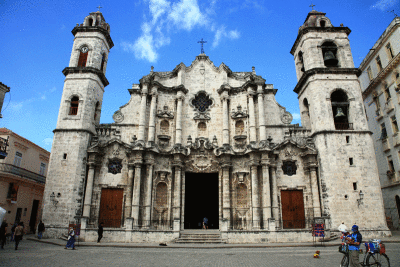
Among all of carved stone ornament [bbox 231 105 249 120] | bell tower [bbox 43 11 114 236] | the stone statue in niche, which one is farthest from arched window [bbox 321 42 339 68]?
bell tower [bbox 43 11 114 236]

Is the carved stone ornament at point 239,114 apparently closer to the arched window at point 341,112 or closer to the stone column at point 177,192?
the stone column at point 177,192

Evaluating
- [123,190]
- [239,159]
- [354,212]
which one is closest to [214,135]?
[239,159]

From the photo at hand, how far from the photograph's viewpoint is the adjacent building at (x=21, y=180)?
72.9 feet

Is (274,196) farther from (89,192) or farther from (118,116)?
(118,116)

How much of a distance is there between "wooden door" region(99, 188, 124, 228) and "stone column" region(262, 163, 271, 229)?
10.6 meters

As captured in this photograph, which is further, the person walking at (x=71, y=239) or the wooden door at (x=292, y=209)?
the wooden door at (x=292, y=209)

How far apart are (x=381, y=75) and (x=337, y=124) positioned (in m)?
9.24

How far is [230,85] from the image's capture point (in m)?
24.3

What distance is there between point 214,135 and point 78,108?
11168 mm

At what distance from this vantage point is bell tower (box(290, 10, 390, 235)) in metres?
18.7

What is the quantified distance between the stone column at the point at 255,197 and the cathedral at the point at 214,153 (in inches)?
2.9

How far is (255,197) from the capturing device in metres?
19.9

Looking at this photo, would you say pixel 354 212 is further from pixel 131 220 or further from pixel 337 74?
pixel 131 220

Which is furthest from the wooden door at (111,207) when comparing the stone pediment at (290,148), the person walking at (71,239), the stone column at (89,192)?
the stone pediment at (290,148)
